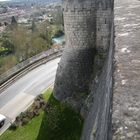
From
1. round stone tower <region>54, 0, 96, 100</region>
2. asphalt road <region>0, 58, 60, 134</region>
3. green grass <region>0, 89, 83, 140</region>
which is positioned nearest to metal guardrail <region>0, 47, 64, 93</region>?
asphalt road <region>0, 58, 60, 134</region>

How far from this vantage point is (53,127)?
15.4 meters

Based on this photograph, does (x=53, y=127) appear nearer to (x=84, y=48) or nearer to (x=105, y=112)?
(x=84, y=48)

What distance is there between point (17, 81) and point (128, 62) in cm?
2357

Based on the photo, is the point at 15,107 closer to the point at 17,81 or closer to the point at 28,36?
the point at 17,81

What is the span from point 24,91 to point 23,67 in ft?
19.7

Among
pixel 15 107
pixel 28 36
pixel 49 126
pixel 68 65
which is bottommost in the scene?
pixel 28 36

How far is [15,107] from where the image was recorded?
2061 centimetres

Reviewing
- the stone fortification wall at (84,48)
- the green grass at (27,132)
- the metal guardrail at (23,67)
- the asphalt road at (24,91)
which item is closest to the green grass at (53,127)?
the green grass at (27,132)

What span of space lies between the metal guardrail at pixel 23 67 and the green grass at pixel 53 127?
26.7 ft

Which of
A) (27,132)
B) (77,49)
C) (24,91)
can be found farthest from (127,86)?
(24,91)

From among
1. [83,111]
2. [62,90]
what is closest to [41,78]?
[62,90]

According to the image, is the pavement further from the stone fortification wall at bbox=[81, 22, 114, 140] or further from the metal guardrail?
the metal guardrail

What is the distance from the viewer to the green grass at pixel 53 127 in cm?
1503

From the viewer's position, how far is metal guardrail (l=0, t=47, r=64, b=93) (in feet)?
86.0
